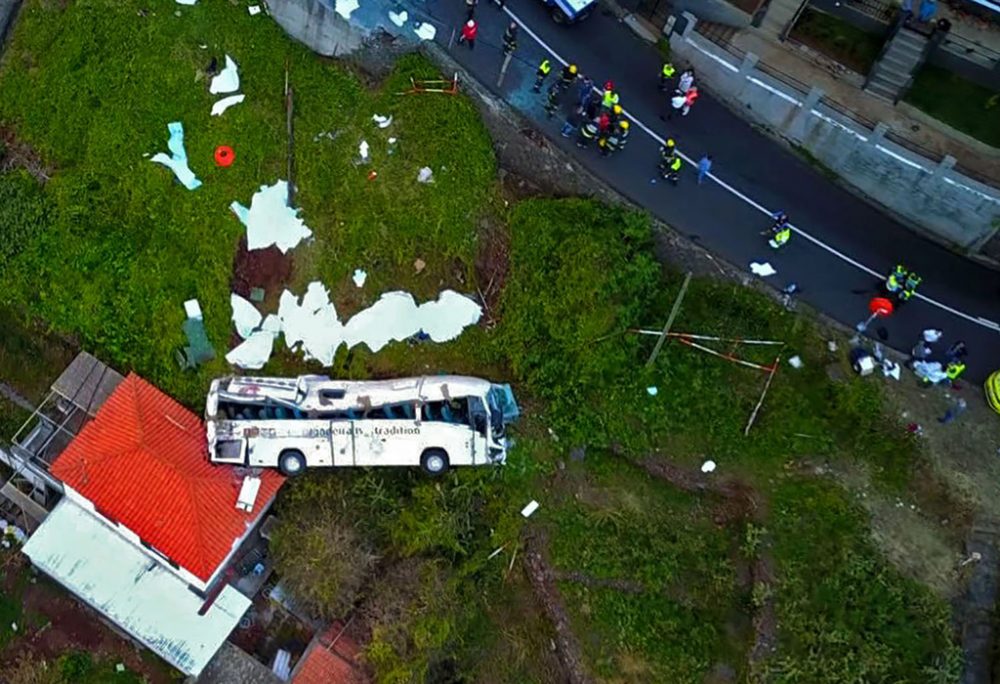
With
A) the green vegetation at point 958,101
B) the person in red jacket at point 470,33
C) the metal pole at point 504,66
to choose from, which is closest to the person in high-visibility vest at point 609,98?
the metal pole at point 504,66

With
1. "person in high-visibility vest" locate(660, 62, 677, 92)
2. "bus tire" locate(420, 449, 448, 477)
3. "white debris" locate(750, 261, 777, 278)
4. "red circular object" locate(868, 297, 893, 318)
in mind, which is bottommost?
"bus tire" locate(420, 449, 448, 477)

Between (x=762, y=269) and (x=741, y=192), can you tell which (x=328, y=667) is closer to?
(x=762, y=269)

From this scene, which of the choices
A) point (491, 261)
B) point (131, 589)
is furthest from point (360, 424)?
point (131, 589)

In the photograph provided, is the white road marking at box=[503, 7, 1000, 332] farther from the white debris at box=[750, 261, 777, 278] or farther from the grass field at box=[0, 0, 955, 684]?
the grass field at box=[0, 0, 955, 684]

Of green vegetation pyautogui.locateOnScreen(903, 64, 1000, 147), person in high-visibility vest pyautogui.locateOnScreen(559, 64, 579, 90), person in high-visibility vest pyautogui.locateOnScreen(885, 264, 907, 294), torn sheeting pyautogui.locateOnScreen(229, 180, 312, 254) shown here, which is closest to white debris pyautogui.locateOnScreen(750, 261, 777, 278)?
person in high-visibility vest pyautogui.locateOnScreen(885, 264, 907, 294)

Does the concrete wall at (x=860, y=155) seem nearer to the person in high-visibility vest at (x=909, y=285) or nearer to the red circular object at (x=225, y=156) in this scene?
the person in high-visibility vest at (x=909, y=285)
